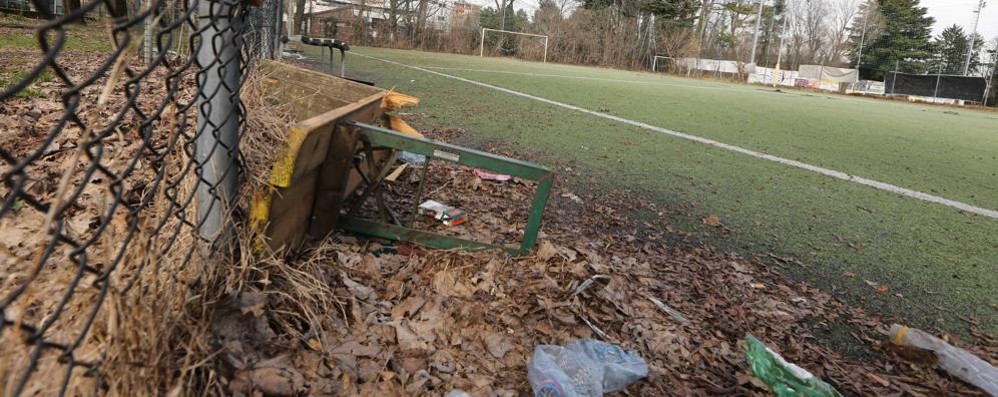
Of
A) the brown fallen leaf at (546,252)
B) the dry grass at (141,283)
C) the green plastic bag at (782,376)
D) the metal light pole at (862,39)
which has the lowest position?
the green plastic bag at (782,376)

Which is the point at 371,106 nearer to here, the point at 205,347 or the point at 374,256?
the point at 374,256

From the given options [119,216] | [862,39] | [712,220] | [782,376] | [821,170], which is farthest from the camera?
[862,39]

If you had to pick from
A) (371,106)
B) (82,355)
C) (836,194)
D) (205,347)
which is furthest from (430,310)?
(836,194)

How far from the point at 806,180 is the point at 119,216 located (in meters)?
4.65

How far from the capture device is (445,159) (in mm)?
2307

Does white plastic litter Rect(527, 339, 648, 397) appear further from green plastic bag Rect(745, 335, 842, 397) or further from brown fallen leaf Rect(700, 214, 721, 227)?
brown fallen leaf Rect(700, 214, 721, 227)

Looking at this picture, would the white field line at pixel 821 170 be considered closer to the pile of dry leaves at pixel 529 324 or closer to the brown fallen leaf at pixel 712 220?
the brown fallen leaf at pixel 712 220

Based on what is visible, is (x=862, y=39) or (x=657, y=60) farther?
(x=862, y=39)

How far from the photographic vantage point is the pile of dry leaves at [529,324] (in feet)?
5.55

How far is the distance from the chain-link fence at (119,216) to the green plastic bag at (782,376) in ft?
5.66

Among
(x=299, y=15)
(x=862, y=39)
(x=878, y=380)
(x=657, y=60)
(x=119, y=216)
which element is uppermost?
(x=862, y=39)

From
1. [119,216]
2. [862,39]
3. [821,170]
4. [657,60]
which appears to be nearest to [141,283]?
[119,216]

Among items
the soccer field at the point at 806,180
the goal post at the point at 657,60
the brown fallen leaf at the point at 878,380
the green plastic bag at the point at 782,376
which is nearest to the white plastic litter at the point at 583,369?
the green plastic bag at the point at 782,376

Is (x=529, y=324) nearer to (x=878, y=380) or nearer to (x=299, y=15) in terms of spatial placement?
(x=878, y=380)
